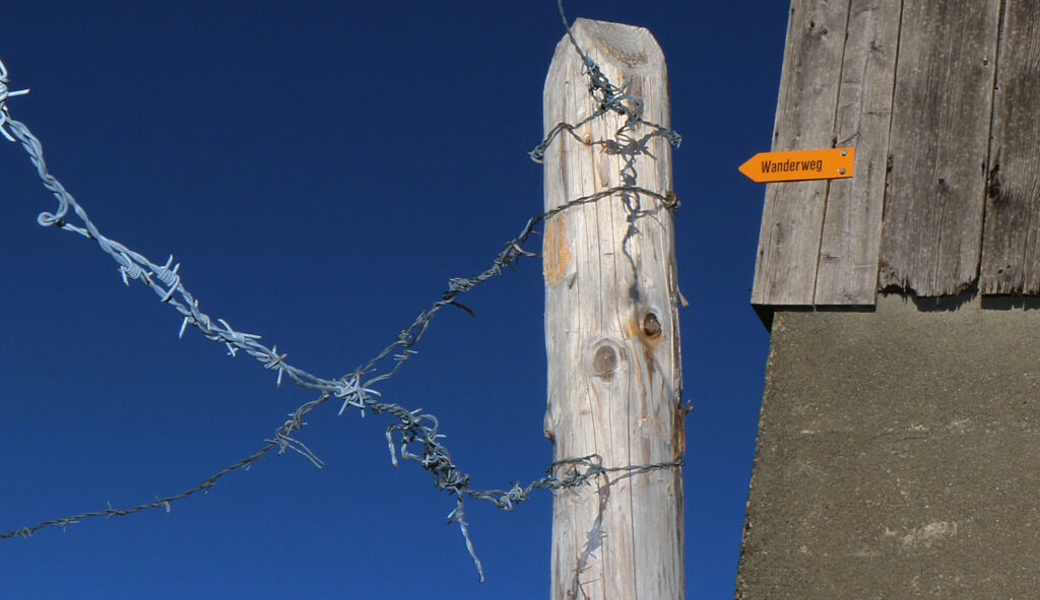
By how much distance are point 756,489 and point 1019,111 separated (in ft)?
6.19

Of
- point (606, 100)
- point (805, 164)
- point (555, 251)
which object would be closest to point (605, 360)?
point (555, 251)

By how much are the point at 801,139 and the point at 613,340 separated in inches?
79.1

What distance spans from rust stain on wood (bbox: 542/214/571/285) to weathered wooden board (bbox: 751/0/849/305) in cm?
156

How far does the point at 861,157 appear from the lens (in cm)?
388

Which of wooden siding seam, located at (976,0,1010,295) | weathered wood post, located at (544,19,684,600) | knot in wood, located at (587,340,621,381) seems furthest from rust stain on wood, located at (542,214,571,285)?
wooden siding seam, located at (976,0,1010,295)

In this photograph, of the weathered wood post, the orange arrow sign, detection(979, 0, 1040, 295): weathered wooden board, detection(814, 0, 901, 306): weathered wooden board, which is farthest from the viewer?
the orange arrow sign

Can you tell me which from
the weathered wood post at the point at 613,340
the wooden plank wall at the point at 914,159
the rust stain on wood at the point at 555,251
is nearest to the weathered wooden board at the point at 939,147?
the wooden plank wall at the point at 914,159

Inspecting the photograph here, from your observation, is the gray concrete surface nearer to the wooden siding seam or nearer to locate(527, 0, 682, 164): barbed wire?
the wooden siding seam

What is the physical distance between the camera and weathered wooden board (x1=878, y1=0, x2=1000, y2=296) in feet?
12.2

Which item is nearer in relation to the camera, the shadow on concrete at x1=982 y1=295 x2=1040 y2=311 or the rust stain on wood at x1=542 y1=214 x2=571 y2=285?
the rust stain on wood at x1=542 y1=214 x2=571 y2=285

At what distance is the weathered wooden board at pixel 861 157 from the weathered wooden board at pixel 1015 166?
0.42 m

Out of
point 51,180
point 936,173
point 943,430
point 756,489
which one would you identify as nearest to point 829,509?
point 756,489

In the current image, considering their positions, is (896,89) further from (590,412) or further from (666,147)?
(590,412)

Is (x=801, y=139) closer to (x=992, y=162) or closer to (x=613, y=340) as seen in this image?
(x=992, y=162)
